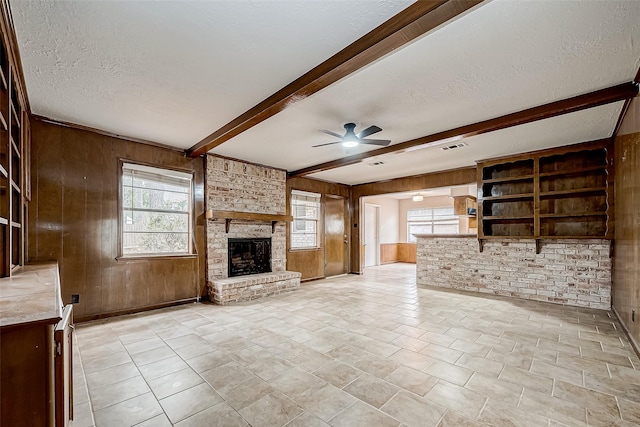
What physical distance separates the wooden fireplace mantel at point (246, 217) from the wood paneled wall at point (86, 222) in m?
1.08

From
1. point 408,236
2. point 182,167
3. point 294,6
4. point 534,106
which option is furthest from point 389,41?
point 408,236

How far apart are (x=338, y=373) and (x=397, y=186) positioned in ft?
18.3

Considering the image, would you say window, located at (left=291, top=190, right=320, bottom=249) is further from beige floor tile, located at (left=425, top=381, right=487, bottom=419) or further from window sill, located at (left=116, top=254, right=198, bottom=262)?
beige floor tile, located at (left=425, top=381, right=487, bottom=419)

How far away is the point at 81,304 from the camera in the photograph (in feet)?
12.7

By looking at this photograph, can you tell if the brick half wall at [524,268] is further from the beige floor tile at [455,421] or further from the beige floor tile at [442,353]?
the beige floor tile at [455,421]

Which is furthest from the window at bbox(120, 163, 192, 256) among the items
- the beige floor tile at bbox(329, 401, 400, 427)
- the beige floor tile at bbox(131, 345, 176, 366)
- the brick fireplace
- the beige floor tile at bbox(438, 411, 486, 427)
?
the beige floor tile at bbox(438, 411, 486, 427)

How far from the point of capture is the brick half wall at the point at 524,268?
4641 mm

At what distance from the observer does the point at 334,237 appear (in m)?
7.88

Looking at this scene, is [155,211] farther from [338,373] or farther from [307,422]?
[307,422]

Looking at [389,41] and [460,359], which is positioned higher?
A: [389,41]

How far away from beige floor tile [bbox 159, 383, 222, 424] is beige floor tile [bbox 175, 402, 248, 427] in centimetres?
→ 5

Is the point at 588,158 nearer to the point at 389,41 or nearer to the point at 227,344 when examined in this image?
the point at 389,41

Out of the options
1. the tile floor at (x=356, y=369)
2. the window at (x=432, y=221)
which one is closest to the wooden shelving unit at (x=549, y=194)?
the tile floor at (x=356, y=369)

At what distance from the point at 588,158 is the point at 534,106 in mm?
2696
